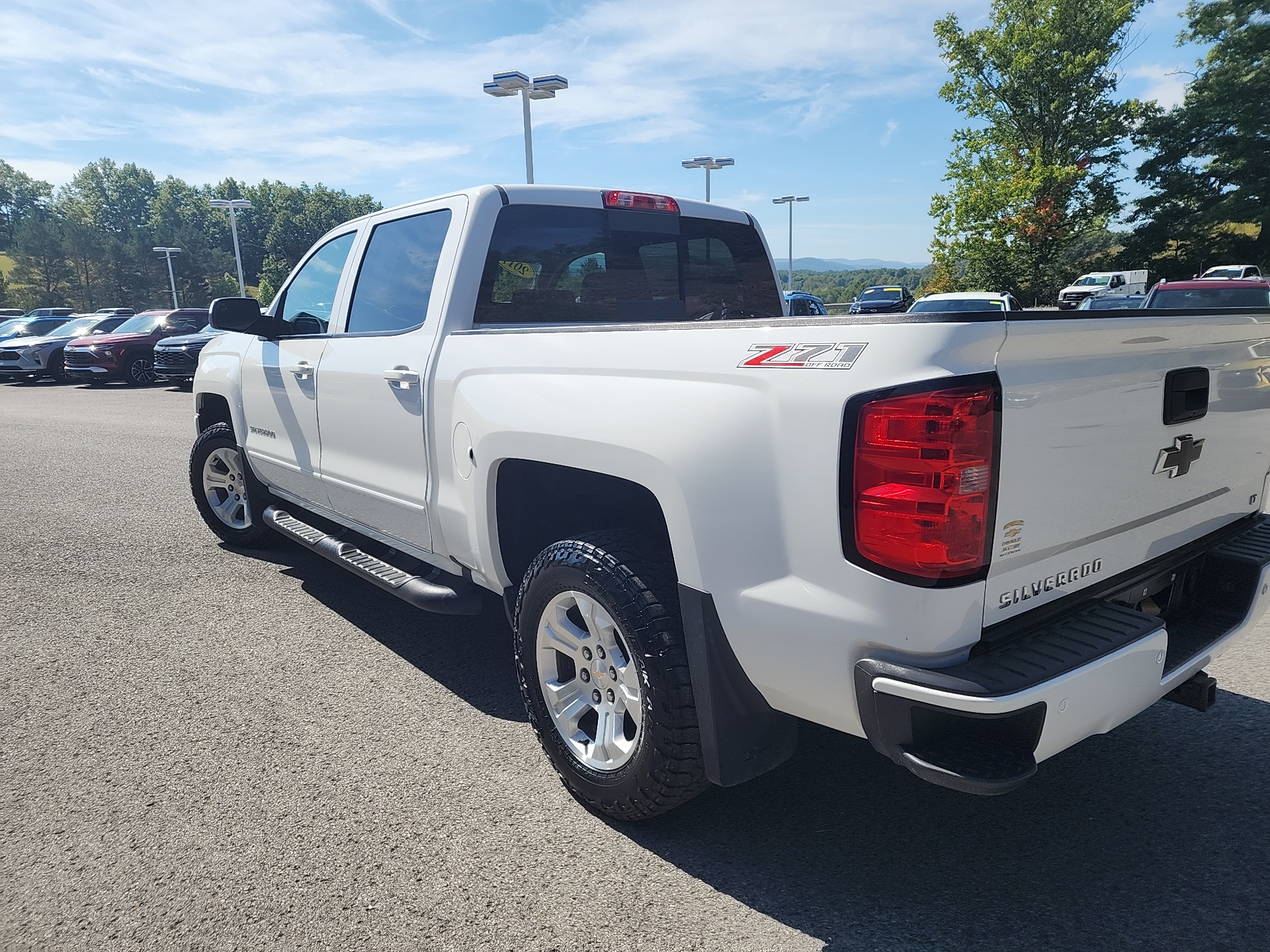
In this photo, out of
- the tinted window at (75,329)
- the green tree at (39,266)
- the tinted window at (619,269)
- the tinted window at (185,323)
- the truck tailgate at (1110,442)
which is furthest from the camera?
the green tree at (39,266)

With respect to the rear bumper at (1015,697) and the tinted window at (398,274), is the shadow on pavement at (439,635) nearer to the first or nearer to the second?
the tinted window at (398,274)

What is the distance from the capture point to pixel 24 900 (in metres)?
2.38

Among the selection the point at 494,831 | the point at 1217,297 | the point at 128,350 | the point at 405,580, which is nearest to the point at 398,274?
the point at 405,580

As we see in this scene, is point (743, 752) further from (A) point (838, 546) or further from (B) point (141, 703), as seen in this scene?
(B) point (141, 703)

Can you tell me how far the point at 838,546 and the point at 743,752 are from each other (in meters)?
0.72

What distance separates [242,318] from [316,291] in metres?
0.40

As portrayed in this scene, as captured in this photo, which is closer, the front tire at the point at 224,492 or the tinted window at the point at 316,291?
the tinted window at the point at 316,291

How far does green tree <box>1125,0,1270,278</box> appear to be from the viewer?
3741 cm

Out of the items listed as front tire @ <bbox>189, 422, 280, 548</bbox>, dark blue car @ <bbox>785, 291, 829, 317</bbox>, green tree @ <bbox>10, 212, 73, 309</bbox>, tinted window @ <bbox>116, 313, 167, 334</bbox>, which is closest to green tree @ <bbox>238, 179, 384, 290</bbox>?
green tree @ <bbox>10, 212, 73, 309</bbox>

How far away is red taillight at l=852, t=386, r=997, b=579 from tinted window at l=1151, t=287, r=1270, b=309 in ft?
41.6

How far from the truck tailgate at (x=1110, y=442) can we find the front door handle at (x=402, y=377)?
2256 mm

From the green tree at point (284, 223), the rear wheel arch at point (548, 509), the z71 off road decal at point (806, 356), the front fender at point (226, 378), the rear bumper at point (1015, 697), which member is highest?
the green tree at point (284, 223)

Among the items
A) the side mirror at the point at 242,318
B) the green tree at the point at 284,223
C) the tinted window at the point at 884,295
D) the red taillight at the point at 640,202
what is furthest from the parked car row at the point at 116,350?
the green tree at the point at 284,223

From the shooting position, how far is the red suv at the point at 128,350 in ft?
63.1
